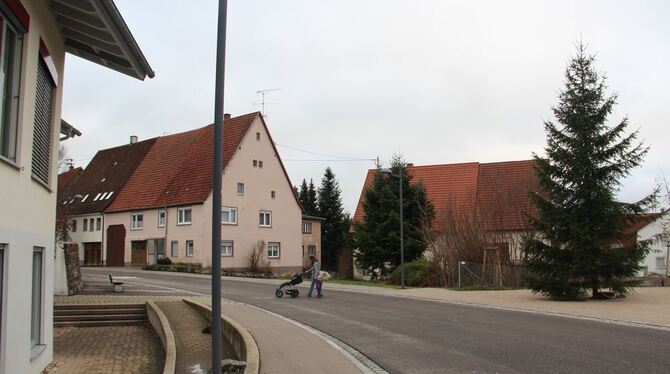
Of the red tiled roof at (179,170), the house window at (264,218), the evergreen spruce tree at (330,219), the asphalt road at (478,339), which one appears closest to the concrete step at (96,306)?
the asphalt road at (478,339)

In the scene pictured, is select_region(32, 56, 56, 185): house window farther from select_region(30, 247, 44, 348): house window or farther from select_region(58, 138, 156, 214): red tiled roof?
select_region(58, 138, 156, 214): red tiled roof

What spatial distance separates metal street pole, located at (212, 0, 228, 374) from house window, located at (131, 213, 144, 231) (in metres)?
44.4

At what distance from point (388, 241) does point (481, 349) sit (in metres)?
24.3

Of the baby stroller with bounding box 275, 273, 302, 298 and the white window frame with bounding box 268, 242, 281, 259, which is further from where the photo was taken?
the white window frame with bounding box 268, 242, 281, 259

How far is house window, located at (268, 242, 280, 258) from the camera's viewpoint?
162 ft

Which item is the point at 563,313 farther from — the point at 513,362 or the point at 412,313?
the point at 513,362

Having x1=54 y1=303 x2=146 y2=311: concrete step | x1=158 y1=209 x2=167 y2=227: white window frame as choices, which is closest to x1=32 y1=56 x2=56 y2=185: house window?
x1=54 y1=303 x2=146 y2=311: concrete step

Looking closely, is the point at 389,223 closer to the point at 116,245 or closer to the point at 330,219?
the point at 116,245

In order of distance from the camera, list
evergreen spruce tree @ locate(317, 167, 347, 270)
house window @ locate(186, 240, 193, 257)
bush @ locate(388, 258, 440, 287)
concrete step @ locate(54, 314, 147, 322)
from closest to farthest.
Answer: concrete step @ locate(54, 314, 147, 322), bush @ locate(388, 258, 440, 287), house window @ locate(186, 240, 193, 257), evergreen spruce tree @ locate(317, 167, 347, 270)

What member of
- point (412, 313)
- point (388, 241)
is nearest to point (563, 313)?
point (412, 313)

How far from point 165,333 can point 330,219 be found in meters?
55.5

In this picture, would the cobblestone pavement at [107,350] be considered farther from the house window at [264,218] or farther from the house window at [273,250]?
the house window at [273,250]

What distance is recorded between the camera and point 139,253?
159ft

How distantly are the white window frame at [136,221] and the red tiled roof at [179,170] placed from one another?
62 centimetres
